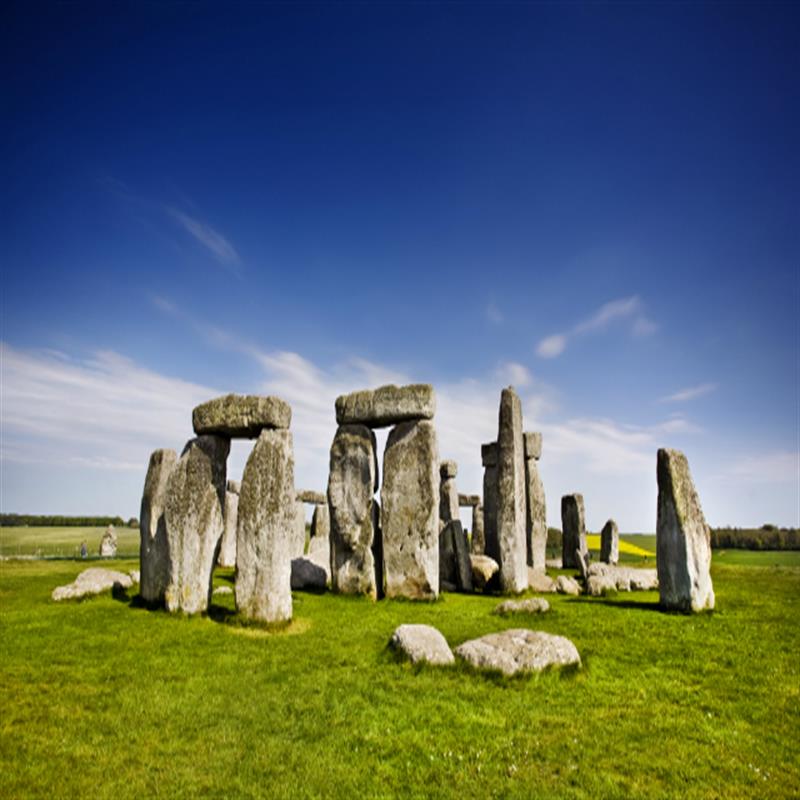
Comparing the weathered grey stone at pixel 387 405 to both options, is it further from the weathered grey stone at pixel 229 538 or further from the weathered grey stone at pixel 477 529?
the weathered grey stone at pixel 477 529

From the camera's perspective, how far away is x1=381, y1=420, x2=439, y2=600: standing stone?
511 inches

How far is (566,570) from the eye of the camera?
2242 cm

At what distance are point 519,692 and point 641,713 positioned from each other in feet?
4.32

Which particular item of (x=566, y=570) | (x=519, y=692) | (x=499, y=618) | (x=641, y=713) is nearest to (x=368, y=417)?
(x=499, y=618)

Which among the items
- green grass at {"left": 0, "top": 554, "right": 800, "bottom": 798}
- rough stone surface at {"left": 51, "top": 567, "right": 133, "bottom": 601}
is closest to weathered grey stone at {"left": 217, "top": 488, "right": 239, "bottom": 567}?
rough stone surface at {"left": 51, "top": 567, "right": 133, "bottom": 601}

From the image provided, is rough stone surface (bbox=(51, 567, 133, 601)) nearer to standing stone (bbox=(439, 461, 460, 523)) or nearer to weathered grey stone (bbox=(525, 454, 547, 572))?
weathered grey stone (bbox=(525, 454, 547, 572))

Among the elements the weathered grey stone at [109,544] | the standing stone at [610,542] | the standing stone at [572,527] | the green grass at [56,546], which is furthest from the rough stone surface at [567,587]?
the weathered grey stone at [109,544]

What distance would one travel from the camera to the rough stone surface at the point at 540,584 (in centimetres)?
1515

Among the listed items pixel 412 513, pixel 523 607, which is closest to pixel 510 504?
pixel 412 513

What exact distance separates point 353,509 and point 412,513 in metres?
1.60

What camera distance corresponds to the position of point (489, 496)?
1908 cm

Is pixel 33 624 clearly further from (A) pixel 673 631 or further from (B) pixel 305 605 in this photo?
(A) pixel 673 631

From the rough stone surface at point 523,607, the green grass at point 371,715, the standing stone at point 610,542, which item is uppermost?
the standing stone at point 610,542

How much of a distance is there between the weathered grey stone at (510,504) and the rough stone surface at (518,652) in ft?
22.3
